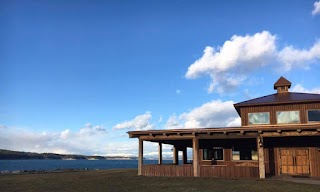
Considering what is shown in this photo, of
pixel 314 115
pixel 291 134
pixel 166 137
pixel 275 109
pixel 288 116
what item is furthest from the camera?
pixel 275 109

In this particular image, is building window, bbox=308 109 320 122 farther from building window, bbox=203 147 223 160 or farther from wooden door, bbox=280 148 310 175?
building window, bbox=203 147 223 160

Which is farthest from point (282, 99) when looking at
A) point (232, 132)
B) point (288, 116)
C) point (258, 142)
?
point (232, 132)

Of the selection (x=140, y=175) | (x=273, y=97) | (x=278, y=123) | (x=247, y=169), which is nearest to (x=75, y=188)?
(x=140, y=175)

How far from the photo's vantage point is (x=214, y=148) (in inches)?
1118

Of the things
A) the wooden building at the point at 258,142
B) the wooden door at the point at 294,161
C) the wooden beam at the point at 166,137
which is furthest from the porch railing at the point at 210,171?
the wooden door at the point at 294,161

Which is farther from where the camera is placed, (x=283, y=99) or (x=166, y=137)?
(x=283, y=99)

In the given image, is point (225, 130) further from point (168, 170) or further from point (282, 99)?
point (282, 99)

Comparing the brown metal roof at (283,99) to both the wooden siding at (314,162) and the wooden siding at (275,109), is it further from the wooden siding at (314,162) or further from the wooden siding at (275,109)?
the wooden siding at (314,162)

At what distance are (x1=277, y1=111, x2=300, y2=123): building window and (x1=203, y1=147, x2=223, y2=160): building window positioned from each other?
5405mm

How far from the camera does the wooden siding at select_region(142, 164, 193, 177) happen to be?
25.1 m

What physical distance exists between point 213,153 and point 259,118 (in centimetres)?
484

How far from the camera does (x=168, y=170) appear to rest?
84.4 feet

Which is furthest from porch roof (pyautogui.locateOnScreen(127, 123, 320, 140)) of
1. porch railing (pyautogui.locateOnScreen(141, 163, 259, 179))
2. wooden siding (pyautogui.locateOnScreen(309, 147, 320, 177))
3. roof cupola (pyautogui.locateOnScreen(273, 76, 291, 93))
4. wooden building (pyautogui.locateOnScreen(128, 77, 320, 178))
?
roof cupola (pyautogui.locateOnScreen(273, 76, 291, 93))

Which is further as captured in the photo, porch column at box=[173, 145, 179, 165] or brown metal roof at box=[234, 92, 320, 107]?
porch column at box=[173, 145, 179, 165]
